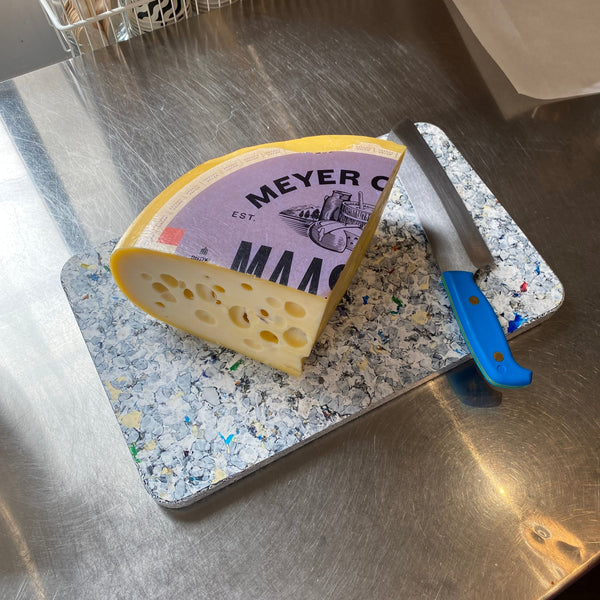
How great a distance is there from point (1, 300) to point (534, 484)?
0.63 metres

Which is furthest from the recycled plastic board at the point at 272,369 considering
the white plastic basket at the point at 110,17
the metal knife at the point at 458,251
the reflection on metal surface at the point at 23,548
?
the white plastic basket at the point at 110,17

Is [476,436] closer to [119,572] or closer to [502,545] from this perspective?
[502,545]

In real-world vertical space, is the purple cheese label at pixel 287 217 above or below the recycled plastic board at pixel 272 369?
above

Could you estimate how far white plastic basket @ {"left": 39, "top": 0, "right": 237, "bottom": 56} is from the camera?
2.85ft

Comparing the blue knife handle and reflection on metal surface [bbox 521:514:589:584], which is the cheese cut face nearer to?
the blue knife handle

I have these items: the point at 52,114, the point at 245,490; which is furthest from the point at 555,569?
the point at 52,114

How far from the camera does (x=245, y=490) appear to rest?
0.59 meters

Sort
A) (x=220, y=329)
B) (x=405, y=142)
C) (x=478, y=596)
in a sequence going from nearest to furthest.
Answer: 1. (x=478, y=596)
2. (x=220, y=329)
3. (x=405, y=142)

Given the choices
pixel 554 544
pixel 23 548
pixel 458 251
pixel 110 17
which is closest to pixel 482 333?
pixel 458 251

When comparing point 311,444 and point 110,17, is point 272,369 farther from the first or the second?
point 110,17

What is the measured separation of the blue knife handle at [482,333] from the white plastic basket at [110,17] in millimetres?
632

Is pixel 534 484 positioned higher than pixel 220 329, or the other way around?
pixel 220 329

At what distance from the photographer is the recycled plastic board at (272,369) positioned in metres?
0.59

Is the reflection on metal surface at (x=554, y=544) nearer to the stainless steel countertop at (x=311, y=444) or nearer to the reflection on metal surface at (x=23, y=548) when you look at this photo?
the stainless steel countertop at (x=311, y=444)
